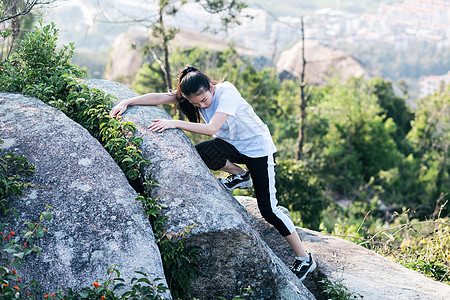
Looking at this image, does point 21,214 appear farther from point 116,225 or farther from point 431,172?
point 431,172

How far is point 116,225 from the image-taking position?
3348 millimetres

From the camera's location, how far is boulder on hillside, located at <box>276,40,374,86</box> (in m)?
47.1

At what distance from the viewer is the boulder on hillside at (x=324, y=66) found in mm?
47094

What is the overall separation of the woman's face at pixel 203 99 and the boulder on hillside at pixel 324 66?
137 ft

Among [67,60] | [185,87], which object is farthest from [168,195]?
[67,60]

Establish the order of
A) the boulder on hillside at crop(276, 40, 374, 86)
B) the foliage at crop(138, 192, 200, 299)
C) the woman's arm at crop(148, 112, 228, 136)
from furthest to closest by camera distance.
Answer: the boulder on hillside at crop(276, 40, 374, 86) → the woman's arm at crop(148, 112, 228, 136) → the foliage at crop(138, 192, 200, 299)

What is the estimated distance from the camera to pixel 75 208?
340 centimetres

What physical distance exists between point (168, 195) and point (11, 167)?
→ 1.39 meters

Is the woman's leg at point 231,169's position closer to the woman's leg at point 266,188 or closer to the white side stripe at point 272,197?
the woman's leg at point 266,188

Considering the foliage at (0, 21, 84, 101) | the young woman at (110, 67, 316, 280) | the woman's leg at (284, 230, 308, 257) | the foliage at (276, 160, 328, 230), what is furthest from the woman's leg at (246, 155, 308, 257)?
the foliage at (276, 160, 328, 230)

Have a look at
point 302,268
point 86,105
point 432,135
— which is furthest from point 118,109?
point 432,135

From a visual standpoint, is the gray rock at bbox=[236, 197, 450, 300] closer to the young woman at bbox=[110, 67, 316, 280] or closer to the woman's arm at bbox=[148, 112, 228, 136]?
the young woman at bbox=[110, 67, 316, 280]

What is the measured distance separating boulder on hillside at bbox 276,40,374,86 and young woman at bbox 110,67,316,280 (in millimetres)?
41576

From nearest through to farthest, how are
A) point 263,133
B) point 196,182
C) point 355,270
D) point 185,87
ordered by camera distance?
point 196,182
point 185,87
point 263,133
point 355,270
